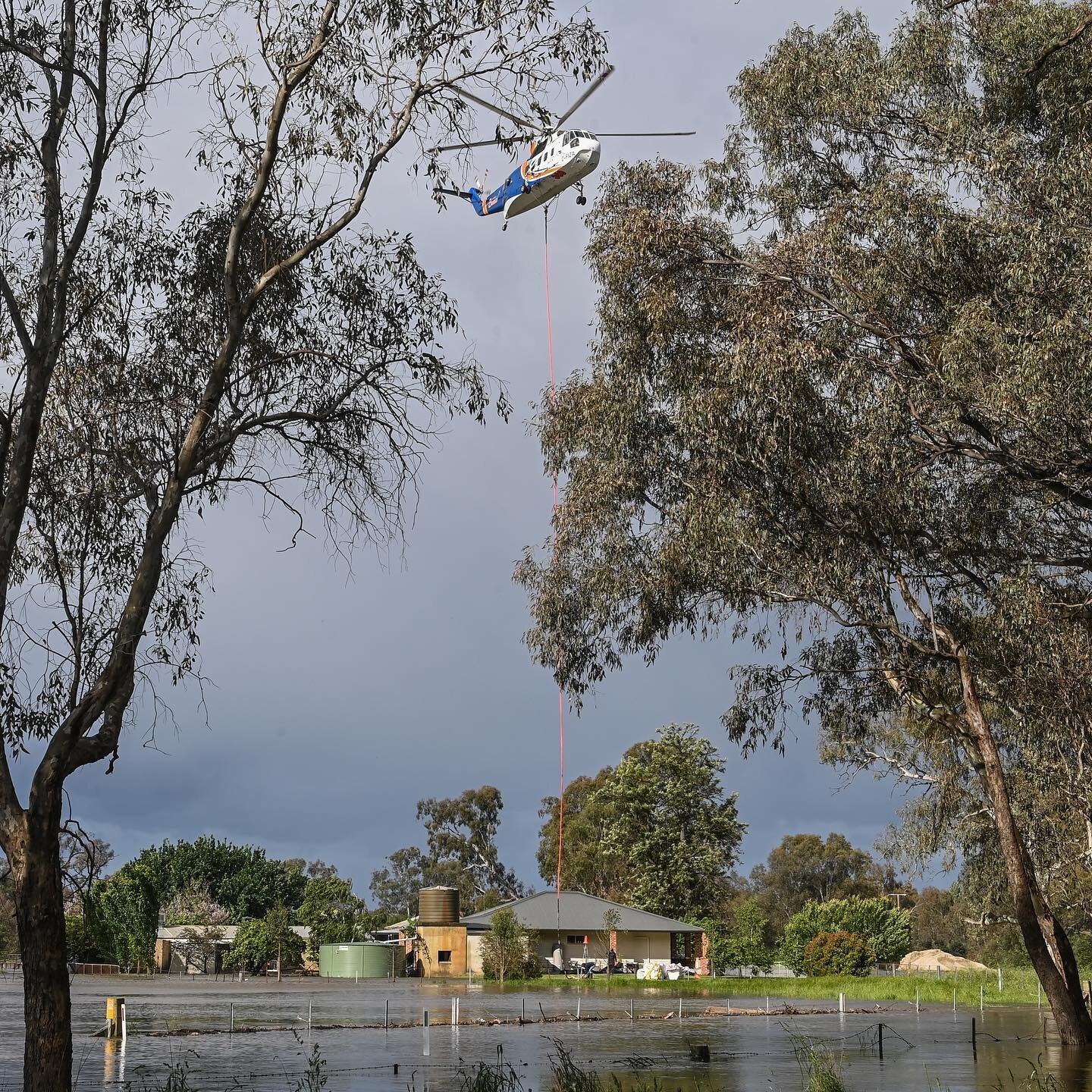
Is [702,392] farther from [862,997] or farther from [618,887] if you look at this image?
[618,887]

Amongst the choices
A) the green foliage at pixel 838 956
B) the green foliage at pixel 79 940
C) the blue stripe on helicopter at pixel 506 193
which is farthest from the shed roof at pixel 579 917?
the blue stripe on helicopter at pixel 506 193

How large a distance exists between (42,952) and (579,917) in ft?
160

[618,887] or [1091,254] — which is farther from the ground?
[1091,254]

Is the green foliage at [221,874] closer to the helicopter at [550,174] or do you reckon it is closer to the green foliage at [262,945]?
the green foliage at [262,945]

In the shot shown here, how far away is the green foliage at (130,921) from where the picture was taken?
69.6 m

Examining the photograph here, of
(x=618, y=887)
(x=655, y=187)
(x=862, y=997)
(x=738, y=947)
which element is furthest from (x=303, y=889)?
(x=655, y=187)

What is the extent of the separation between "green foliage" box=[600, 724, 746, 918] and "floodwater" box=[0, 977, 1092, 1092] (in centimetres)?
2509

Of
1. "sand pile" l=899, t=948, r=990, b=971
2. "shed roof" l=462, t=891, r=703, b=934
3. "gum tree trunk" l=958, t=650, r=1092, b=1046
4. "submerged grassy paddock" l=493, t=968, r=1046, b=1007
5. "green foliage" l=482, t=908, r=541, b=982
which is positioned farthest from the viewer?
"shed roof" l=462, t=891, r=703, b=934

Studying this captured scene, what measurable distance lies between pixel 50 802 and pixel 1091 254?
39.0 ft

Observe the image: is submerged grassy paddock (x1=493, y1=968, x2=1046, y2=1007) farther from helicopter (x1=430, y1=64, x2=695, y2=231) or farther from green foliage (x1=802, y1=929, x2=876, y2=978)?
helicopter (x1=430, y1=64, x2=695, y2=231)

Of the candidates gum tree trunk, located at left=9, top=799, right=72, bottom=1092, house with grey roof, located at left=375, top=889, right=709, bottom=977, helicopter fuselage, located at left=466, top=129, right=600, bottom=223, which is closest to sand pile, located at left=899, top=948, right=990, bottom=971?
house with grey roof, located at left=375, top=889, right=709, bottom=977

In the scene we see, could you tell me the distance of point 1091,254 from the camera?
47.6 ft

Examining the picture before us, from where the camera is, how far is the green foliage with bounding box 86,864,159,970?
228ft

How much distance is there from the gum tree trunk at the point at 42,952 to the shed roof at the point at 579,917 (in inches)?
1761
